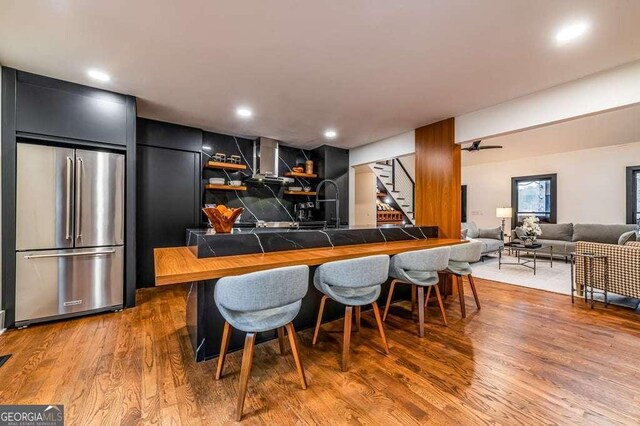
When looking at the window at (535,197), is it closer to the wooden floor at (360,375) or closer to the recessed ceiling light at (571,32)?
the wooden floor at (360,375)

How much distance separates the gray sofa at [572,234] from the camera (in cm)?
569

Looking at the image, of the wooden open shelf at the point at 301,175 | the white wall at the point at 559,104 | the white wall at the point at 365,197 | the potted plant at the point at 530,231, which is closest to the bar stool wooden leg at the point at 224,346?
the white wall at the point at 559,104

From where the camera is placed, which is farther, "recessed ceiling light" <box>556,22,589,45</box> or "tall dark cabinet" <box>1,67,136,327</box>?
"tall dark cabinet" <box>1,67,136,327</box>

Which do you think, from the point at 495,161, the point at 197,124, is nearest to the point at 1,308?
the point at 197,124

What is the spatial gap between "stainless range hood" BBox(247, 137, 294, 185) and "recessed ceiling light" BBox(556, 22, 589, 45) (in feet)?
13.4

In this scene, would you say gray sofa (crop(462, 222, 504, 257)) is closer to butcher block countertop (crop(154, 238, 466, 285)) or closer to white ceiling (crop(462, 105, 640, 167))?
white ceiling (crop(462, 105, 640, 167))

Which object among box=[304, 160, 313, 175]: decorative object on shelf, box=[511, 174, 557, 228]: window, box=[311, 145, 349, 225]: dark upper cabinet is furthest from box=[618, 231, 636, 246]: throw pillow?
box=[304, 160, 313, 175]: decorative object on shelf

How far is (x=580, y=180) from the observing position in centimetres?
651

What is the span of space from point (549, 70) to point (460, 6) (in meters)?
1.52

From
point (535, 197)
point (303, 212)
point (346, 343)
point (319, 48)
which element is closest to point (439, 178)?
point (319, 48)

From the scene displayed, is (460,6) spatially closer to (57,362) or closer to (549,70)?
(549,70)

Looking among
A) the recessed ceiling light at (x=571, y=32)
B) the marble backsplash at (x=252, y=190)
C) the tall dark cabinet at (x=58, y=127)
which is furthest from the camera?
the marble backsplash at (x=252, y=190)

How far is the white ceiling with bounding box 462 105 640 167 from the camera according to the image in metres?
4.51
